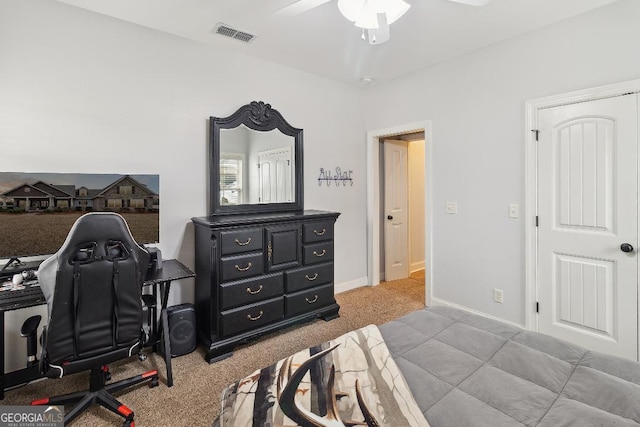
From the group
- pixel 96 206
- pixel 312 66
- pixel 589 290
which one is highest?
pixel 312 66

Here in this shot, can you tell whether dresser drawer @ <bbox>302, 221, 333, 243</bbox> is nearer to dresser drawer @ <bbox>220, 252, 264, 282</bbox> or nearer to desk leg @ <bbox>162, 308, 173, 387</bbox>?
dresser drawer @ <bbox>220, 252, 264, 282</bbox>

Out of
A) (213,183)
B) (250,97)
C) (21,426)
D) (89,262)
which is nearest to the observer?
(21,426)

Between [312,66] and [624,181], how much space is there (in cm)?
307

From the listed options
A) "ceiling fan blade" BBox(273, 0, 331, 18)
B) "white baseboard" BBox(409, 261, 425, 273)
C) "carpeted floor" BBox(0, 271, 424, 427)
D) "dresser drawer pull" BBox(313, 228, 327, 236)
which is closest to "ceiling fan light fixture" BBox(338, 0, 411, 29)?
"ceiling fan blade" BBox(273, 0, 331, 18)

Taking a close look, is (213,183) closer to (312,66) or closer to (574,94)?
(312,66)

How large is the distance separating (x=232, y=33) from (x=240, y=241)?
6.13 feet

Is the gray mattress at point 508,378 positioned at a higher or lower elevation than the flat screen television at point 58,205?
lower

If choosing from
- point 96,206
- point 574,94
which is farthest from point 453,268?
point 96,206

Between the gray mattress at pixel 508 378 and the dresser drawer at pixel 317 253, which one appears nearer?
the gray mattress at pixel 508 378

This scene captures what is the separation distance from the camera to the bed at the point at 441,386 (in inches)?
40.9

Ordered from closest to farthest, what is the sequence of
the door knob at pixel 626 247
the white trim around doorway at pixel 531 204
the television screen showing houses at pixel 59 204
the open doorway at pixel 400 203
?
the television screen showing houses at pixel 59 204 < the door knob at pixel 626 247 < the white trim around doorway at pixel 531 204 < the open doorway at pixel 400 203

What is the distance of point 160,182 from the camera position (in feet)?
9.43

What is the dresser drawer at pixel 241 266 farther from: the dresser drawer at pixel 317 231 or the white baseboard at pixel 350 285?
the white baseboard at pixel 350 285

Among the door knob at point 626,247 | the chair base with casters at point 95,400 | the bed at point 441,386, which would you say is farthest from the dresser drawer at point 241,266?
the door knob at point 626,247
